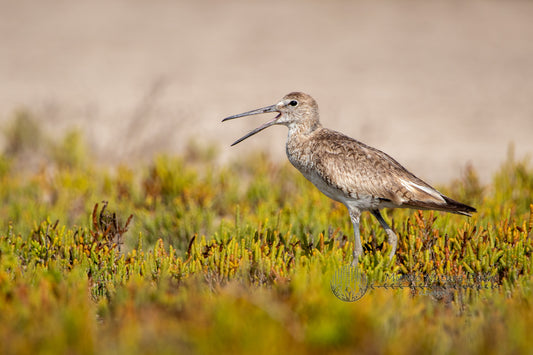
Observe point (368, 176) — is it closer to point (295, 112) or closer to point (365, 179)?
point (365, 179)

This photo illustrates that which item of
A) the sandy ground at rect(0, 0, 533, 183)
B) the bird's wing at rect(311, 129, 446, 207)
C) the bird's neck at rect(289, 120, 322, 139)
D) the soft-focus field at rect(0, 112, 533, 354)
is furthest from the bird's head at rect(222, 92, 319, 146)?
the sandy ground at rect(0, 0, 533, 183)

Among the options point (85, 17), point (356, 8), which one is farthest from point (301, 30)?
point (85, 17)

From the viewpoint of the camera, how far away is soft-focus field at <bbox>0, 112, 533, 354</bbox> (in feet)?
10.3

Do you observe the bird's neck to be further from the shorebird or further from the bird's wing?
the bird's wing

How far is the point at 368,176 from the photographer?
207 inches

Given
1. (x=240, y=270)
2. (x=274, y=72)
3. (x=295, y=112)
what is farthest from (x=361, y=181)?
(x=274, y=72)

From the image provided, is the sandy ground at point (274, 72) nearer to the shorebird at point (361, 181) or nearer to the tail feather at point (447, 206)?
the shorebird at point (361, 181)

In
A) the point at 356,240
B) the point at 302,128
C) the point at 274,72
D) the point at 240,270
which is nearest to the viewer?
the point at 240,270

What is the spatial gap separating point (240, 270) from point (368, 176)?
1482 millimetres

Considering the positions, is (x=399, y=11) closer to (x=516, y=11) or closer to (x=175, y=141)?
(x=516, y=11)

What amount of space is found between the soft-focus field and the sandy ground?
124 inches

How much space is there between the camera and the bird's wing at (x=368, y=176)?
5145 mm

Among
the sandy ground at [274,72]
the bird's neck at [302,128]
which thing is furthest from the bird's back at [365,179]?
the sandy ground at [274,72]

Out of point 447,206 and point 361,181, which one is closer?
point 447,206
